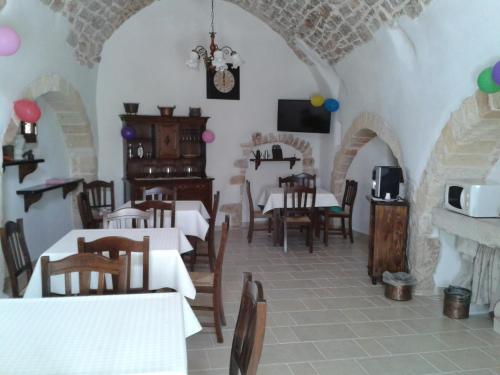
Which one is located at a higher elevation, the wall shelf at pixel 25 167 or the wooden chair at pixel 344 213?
the wall shelf at pixel 25 167

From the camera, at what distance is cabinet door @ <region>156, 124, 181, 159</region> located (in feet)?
21.0

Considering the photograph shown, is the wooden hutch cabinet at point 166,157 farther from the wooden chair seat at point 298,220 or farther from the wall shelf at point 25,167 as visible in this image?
the wall shelf at point 25,167

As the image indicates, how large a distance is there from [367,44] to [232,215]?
11.2 ft

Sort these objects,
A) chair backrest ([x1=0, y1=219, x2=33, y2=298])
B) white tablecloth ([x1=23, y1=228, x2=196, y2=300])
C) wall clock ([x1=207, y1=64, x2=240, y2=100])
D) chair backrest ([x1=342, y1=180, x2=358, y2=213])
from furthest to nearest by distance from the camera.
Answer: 1. wall clock ([x1=207, y1=64, x2=240, y2=100])
2. chair backrest ([x1=342, y1=180, x2=358, y2=213])
3. white tablecloth ([x1=23, y1=228, x2=196, y2=300])
4. chair backrest ([x1=0, y1=219, x2=33, y2=298])

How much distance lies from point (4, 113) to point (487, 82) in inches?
153

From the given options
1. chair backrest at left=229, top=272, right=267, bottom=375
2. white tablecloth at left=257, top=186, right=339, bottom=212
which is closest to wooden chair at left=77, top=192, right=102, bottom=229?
white tablecloth at left=257, top=186, right=339, bottom=212

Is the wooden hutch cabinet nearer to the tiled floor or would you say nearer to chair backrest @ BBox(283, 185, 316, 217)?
chair backrest @ BBox(283, 185, 316, 217)

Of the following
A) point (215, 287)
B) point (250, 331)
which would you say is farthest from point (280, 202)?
point (250, 331)

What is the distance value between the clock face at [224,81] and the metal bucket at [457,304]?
4567 mm

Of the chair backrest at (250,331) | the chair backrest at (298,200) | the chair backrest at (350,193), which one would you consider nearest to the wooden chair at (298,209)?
the chair backrest at (298,200)

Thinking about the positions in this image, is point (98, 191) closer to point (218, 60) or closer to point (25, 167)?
point (25, 167)

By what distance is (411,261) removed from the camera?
171 inches

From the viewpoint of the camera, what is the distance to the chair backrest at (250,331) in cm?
153

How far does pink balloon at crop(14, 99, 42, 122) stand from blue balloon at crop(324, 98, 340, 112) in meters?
Answer: 4.32
